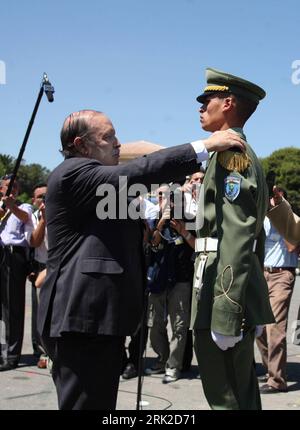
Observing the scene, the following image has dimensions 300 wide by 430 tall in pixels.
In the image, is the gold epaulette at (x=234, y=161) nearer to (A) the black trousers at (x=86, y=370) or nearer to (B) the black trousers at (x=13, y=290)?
(A) the black trousers at (x=86, y=370)

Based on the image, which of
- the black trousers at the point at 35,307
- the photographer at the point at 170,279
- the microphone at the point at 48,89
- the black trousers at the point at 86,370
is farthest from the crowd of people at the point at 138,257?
the black trousers at the point at 35,307

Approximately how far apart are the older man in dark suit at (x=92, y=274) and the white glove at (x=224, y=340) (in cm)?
43

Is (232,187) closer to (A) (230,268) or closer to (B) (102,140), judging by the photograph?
(A) (230,268)

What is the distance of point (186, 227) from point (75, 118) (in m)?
3.76

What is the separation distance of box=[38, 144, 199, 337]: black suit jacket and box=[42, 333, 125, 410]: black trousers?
8 centimetres

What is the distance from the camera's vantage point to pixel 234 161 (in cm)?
303

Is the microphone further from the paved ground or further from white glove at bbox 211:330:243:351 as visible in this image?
the paved ground

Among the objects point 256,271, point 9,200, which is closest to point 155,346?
point 9,200

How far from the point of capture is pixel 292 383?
6.38 metres

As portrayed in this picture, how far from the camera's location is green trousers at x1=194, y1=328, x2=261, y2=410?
3.10 metres

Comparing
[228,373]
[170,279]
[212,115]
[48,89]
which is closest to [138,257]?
[228,373]

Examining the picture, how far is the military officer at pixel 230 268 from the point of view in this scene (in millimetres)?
3004

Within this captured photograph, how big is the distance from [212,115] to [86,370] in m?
1.49
